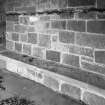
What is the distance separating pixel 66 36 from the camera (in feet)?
9.04

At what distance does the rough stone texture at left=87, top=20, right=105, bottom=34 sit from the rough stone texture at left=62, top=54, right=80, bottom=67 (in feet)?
1.54

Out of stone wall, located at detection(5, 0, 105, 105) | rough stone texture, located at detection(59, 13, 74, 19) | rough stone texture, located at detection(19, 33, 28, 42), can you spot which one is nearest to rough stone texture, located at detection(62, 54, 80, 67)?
stone wall, located at detection(5, 0, 105, 105)

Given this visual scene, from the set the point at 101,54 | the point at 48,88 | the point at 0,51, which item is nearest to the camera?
the point at 101,54

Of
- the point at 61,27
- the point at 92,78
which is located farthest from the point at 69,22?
the point at 92,78

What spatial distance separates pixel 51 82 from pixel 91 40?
87cm

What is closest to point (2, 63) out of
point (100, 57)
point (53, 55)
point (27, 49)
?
point (27, 49)

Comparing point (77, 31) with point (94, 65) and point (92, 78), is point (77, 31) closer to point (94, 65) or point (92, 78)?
point (94, 65)

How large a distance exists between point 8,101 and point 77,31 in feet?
4.47

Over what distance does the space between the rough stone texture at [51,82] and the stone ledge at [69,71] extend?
0.44 feet

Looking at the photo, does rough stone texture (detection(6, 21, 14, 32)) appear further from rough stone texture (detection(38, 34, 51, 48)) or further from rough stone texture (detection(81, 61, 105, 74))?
rough stone texture (detection(81, 61, 105, 74))

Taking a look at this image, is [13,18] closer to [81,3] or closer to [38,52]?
[38,52]

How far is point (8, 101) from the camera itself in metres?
2.42

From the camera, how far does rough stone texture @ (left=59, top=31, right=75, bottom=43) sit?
2.68 meters

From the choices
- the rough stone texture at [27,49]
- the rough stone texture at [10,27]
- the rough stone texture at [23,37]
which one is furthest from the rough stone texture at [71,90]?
the rough stone texture at [10,27]
